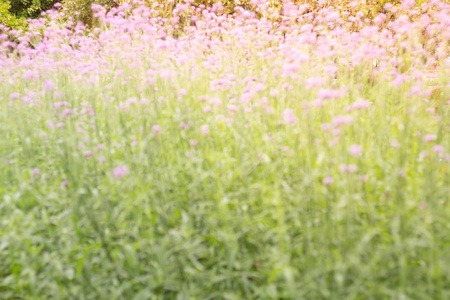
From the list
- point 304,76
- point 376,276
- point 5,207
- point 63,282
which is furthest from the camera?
point 304,76

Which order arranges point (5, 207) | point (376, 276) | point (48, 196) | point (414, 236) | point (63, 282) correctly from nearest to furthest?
1. point (376, 276)
2. point (414, 236)
3. point (63, 282)
4. point (48, 196)
5. point (5, 207)

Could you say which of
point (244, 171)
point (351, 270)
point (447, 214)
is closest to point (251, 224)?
point (244, 171)

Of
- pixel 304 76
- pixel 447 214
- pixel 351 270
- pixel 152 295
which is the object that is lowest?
pixel 152 295

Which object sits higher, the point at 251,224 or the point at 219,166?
the point at 219,166

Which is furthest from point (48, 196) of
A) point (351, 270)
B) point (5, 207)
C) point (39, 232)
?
point (351, 270)

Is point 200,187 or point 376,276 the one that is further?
point 200,187

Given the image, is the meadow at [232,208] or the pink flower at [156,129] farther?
the pink flower at [156,129]

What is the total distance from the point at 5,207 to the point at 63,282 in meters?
0.95

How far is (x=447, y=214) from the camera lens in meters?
2.42

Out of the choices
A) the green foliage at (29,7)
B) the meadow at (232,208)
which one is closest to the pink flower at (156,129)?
the meadow at (232,208)

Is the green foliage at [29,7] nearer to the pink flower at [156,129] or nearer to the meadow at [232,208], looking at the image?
the meadow at [232,208]

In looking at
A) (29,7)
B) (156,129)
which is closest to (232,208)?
(156,129)

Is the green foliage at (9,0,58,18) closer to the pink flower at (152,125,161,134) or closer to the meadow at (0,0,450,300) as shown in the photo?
the meadow at (0,0,450,300)

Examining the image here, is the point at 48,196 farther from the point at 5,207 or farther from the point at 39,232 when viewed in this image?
the point at 5,207
